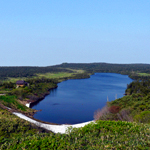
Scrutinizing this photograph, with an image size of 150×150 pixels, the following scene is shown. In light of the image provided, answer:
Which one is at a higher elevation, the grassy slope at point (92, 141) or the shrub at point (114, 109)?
the grassy slope at point (92, 141)

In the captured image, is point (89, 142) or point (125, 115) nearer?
point (89, 142)

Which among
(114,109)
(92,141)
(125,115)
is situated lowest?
(114,109)

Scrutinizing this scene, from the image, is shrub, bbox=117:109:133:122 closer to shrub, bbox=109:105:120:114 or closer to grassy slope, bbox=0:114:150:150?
shrub, bbox=109:105:120:114

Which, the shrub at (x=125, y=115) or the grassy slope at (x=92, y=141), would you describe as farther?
the shrub at (x=125, y=115)

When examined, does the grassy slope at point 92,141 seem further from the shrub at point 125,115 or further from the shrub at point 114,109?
the shrub at point 114,109

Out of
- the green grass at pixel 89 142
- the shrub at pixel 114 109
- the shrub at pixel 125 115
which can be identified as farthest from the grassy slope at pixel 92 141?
the shrub at pixel 114 109

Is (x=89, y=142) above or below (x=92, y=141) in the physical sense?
below

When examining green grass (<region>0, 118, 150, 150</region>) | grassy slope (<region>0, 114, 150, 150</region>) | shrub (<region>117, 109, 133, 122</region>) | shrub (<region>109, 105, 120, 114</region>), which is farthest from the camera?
shrub (<region>109, 105, 120, 114</region>)

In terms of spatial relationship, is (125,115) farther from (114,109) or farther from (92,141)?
(92,141)

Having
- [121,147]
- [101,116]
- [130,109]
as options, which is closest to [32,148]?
[121,147]


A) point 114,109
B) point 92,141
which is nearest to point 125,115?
point 114,109

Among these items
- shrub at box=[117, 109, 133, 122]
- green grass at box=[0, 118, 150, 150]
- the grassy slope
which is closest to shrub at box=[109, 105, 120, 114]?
shrub at box=[117, 109, 133, 122]

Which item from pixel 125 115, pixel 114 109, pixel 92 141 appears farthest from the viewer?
pixel 114 109
